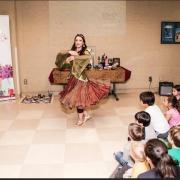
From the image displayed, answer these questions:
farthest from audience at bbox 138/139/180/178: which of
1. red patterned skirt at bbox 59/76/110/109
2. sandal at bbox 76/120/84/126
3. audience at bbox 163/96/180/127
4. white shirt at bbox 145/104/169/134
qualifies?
sandal at bbox 76/120/84/126

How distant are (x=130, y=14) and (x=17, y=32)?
243 centimetres

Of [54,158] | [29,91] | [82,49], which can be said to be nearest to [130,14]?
[82,49]

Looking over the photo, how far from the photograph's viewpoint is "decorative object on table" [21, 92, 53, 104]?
5719 mm

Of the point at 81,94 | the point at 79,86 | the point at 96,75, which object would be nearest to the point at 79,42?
the point at 79,86

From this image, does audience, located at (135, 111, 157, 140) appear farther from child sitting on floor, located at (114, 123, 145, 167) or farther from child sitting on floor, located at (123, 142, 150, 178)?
child sitting on floor, located at (123, 142, 150, 178)

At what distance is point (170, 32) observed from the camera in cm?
629

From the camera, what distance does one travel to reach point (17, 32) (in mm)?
5938

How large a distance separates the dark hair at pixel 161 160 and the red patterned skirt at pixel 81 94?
2235 millimetres

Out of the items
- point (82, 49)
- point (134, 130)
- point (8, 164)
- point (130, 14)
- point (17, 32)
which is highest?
point (130, 14)

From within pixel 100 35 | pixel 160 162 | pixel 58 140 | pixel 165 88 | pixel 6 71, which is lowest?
pixel 58 140

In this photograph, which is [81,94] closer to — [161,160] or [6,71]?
[6,71]

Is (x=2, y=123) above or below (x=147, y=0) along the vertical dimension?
below

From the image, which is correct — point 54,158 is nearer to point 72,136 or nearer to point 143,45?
point 72,136

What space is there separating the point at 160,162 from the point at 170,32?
505 cm
